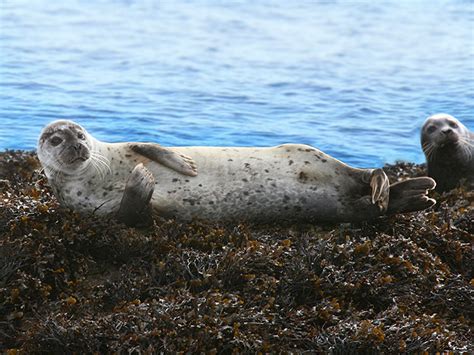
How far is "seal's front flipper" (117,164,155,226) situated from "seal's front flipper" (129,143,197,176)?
333mm

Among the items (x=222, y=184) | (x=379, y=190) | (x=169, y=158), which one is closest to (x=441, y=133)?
(x=379, y=190)

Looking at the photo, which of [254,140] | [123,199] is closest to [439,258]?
[123,199]

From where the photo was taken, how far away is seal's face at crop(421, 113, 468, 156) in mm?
8258

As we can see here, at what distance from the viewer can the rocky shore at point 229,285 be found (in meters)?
4.87

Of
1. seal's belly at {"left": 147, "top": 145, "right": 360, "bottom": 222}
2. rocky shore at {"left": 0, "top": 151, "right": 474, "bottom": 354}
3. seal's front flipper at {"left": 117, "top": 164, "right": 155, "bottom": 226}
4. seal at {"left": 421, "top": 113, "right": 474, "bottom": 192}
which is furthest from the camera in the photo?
seal at {"left": 421, "top": 113, "right": 474, "bottom": 192}

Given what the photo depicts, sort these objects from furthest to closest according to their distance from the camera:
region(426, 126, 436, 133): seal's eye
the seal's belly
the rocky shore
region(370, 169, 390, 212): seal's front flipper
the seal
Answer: region(426, 126, 436, 133): seal's eye < the seal < the seal's belly < region(370, 169, 390, 212): seal's front flipper < the rocky shore

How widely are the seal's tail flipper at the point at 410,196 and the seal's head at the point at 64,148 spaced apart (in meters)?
2.02

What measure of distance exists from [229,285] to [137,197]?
34.2 inches

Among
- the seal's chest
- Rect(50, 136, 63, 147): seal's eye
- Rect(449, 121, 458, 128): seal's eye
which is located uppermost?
Rect(50, 136, 63, 147): seal's eye

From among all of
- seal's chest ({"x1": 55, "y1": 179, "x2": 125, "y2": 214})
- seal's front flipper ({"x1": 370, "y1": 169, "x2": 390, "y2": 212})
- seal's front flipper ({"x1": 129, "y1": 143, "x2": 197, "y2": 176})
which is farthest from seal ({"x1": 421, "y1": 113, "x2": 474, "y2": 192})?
seal's chest ({"x1": 55, "y1": 179, "x2": 125, "y2": 214})

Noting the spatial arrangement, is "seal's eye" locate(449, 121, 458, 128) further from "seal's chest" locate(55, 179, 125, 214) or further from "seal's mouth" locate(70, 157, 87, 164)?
"seal's mouth" locate(70, 157, 87, 164)

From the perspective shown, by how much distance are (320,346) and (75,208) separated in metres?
2.08

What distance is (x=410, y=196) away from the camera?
20.5ft

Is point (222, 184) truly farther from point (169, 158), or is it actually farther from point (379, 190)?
point (379, 190)
